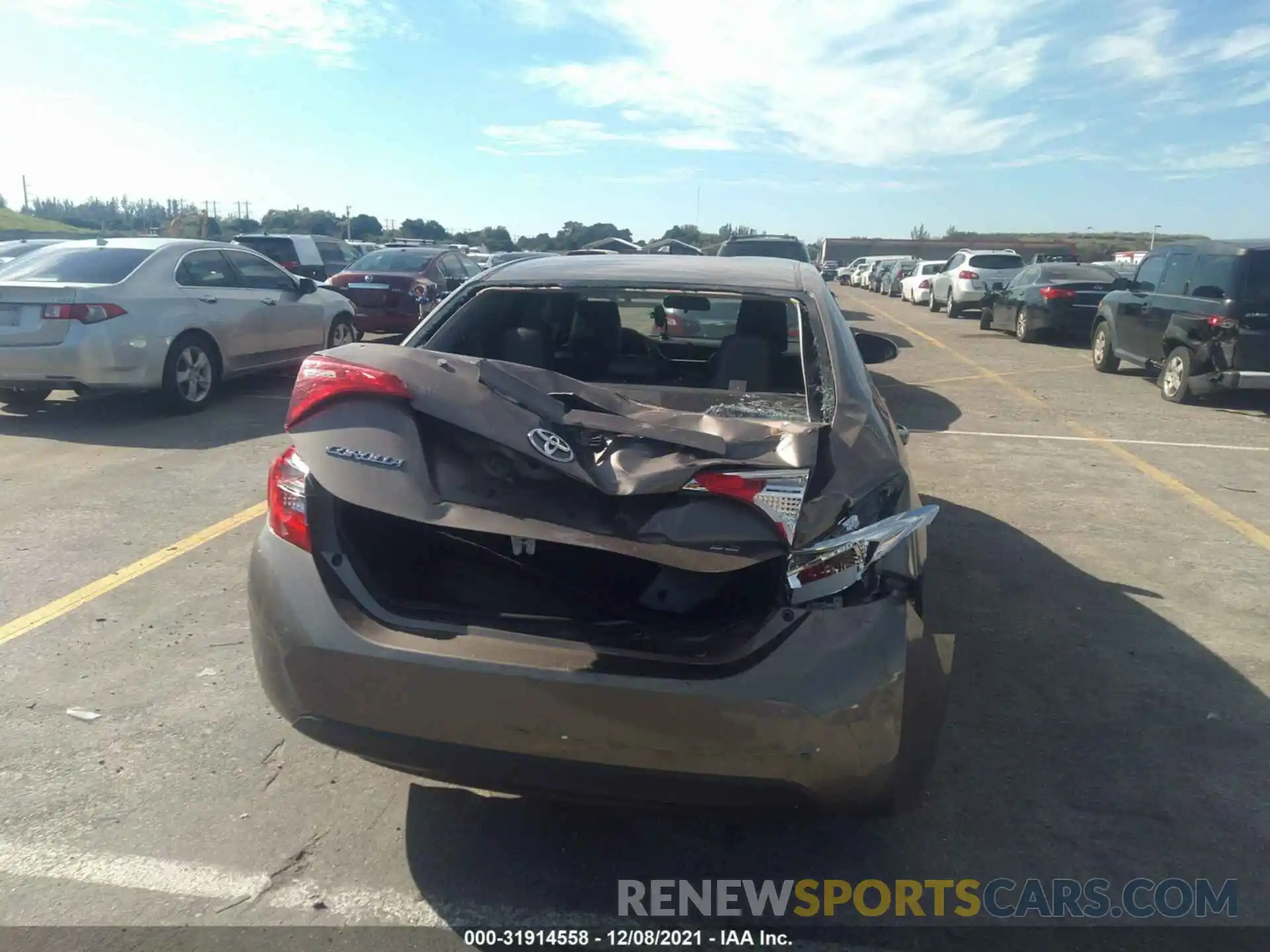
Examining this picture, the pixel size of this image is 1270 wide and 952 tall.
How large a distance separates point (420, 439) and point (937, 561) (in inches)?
147

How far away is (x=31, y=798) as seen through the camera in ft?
10.5

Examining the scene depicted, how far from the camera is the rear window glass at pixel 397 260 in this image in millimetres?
16422

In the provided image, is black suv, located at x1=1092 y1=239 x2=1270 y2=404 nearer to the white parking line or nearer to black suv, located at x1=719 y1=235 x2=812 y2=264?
the white parking line

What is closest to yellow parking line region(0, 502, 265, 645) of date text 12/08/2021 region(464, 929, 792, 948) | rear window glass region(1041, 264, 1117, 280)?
date text 12/08/2021 region(464, 929, 792, 948)

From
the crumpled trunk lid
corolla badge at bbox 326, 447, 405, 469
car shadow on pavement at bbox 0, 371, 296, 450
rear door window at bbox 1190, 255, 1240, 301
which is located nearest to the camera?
the crumpled trunk lid

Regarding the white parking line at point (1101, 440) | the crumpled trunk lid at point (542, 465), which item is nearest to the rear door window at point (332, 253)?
the white parking line at point (1101, 440)

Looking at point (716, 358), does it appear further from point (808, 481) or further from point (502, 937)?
point (502, 937)

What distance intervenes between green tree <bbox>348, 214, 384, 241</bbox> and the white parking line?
1497 inches

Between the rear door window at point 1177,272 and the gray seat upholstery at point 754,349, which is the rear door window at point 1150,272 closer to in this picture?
the rear door window at point 1177,272

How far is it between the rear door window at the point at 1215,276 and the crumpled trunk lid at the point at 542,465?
10.1 meters

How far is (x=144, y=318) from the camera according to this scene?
8914 mm

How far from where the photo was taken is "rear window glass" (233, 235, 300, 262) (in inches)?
746

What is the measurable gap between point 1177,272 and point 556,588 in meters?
11.7

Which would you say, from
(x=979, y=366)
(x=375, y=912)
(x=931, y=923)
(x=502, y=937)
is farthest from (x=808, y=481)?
(x=979, y=366)
